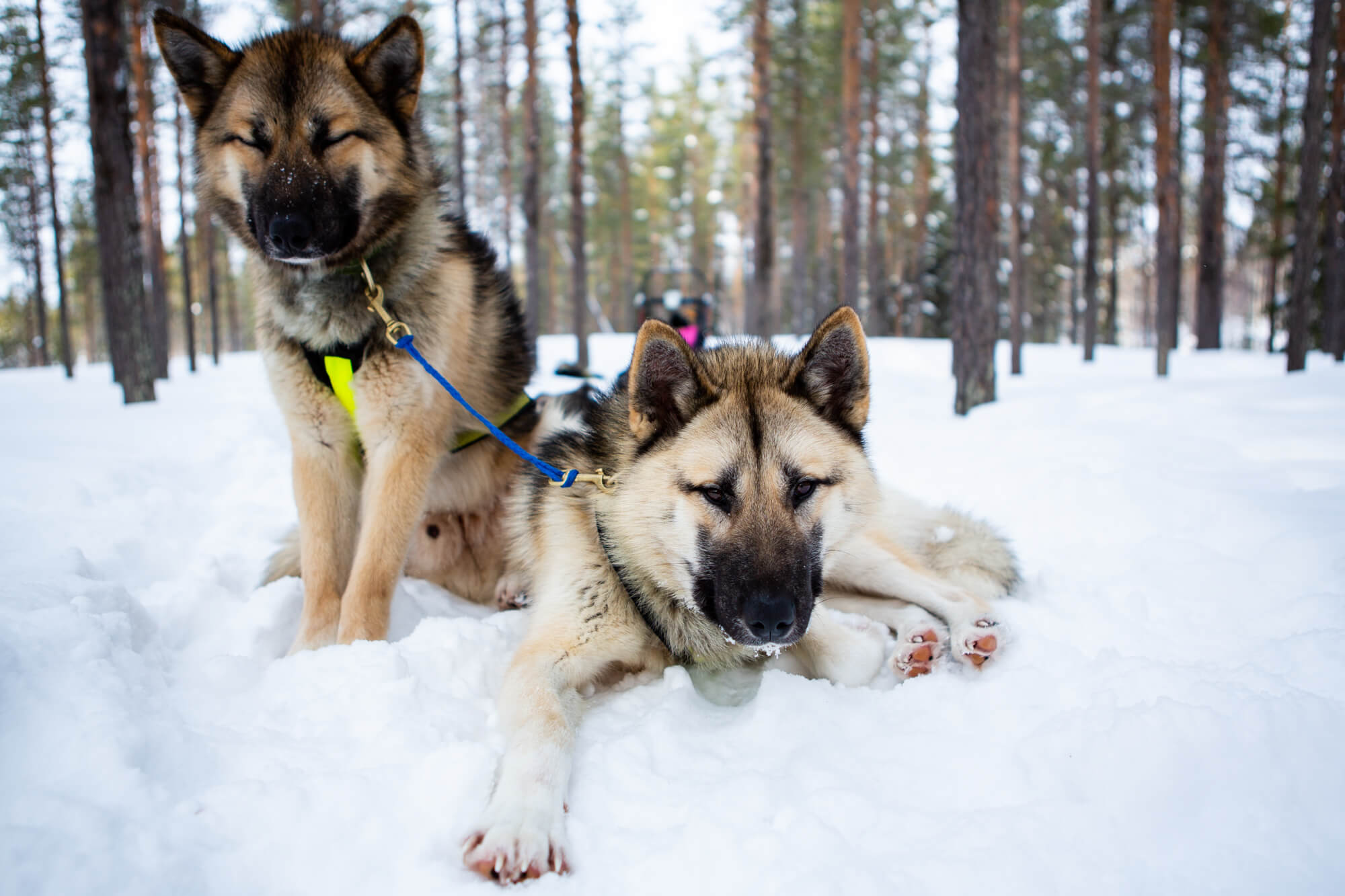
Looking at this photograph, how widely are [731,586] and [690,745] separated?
476 millimetres

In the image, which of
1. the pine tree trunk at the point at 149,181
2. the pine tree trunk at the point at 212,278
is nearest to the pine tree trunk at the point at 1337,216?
the pine tree trunk at the point at 149,181

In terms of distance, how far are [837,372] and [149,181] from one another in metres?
19.7

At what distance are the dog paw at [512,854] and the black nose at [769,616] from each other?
0.73 metres

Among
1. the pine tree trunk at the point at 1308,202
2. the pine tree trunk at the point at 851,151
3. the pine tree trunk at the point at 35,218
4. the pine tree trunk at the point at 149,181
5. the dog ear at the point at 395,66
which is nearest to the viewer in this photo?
the dog ear at the point at 395,66

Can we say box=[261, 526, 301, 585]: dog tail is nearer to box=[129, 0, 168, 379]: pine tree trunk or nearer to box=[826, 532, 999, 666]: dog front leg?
box=[826, 532, 999, 666]: dog front leg

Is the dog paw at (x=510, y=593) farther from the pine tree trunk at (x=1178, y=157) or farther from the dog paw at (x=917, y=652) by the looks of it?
the pine tree trunk at (x=1178, y=157)

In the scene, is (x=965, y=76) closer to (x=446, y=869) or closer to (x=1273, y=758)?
(x=1273, y=758)

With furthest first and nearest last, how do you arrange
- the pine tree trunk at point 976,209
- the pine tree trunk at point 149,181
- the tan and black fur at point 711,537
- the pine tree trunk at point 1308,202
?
the pine tree trunk at point 149,181
the pine tree trunk at point 1308,202
the pine tree trunk at point 976,209
the tan and black fur at point 711,537

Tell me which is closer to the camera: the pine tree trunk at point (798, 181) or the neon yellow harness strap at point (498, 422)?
the neon yellow harness strap at point (498, 422)

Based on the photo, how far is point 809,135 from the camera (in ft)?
85.7

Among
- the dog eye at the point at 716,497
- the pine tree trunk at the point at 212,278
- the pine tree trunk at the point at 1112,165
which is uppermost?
the pine tree trunk at the point at 1112,165

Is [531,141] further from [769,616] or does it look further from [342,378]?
[769,616]

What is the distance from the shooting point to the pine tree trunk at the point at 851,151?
16.0m

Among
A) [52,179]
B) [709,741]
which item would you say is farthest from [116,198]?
[52,179]
